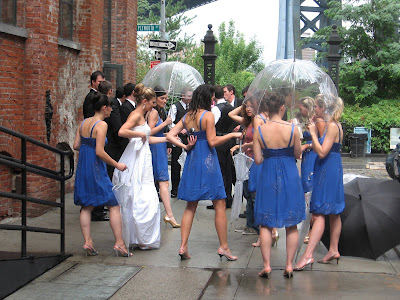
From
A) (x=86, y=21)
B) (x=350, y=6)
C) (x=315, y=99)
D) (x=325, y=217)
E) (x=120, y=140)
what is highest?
(x=350, y=6)

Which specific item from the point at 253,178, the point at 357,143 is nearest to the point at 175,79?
the point at 253,178

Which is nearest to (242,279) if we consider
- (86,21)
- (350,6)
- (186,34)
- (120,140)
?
(120,140)

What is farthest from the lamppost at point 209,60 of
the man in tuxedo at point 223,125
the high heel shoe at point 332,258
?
the high heel shoe at point 332,258

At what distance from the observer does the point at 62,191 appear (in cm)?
724

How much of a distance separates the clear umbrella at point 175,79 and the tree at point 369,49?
63.2 feet

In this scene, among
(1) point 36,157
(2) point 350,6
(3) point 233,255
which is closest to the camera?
(3) point 233,255

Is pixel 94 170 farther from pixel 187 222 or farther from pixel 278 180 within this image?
pixel 278 180

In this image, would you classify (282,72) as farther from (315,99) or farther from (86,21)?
(86,21)

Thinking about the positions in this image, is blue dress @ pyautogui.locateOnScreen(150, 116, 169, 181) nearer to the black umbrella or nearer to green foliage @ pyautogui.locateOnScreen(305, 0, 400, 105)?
the black umbrella

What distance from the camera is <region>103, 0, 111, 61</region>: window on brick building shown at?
580 inches

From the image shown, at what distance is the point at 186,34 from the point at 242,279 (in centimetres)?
4283

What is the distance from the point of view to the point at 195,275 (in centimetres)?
675

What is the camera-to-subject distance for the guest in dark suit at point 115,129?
9578mm

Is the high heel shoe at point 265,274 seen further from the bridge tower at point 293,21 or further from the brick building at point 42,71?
the bridge tower at point 293,21
